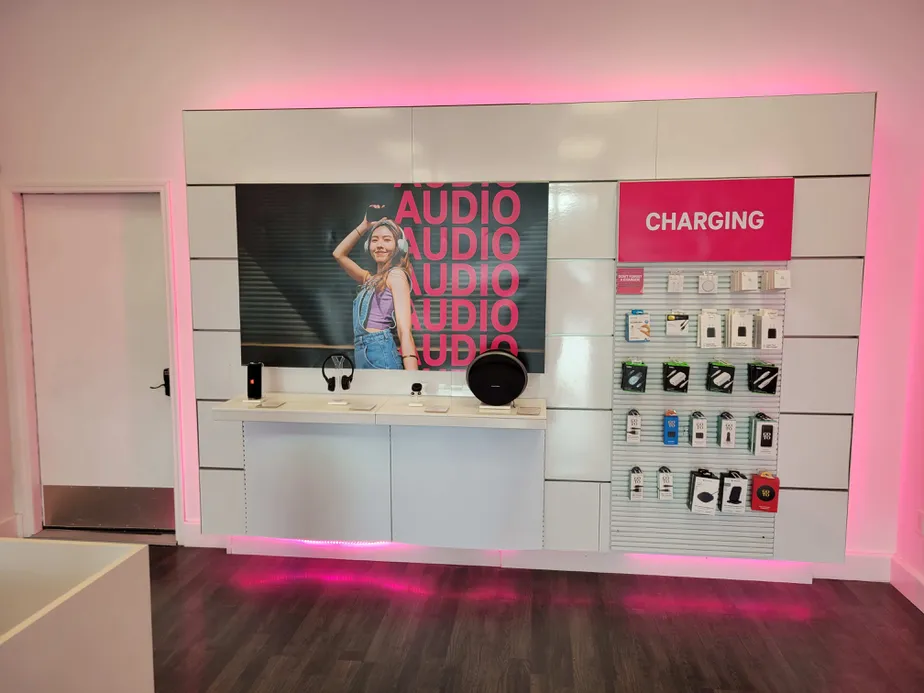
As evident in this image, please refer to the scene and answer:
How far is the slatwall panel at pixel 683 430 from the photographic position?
10.5 feet

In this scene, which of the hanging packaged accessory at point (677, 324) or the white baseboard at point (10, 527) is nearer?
the hanging packaged accessory at point (677, 324)

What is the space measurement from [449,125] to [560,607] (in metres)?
2.84

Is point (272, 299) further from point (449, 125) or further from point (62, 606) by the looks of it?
point (62, 606)

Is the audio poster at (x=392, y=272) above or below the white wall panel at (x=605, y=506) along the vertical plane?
above

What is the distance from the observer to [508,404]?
3205mm

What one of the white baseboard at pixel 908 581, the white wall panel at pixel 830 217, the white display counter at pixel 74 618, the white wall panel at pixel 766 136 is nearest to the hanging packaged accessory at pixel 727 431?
the white wall panel at pixel 830 217

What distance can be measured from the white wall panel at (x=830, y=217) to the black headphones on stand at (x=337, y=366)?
105 inches

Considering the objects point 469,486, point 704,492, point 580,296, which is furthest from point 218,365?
point 704,492

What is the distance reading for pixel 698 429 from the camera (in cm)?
322

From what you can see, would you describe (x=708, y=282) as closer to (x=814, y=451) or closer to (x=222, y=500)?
(x=814, y=451)

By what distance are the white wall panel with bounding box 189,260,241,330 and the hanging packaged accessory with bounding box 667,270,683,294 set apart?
260 centimetres

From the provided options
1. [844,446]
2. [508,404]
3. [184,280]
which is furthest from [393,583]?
[844,446]

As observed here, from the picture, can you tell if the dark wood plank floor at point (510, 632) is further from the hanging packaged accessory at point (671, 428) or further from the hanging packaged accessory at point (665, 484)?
the hanging packaged accessory at point (671, 428)

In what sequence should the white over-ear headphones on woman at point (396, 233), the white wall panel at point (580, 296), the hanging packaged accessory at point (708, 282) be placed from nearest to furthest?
the hanging packaged accessory at point (708, 282)
the white wall panel at point (580, 296)
the white over-ear headphones on woman at point (396, 233)
